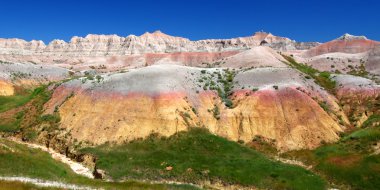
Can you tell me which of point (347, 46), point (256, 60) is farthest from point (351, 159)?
point (347, 46)

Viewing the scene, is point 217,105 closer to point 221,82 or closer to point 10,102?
point 221,82

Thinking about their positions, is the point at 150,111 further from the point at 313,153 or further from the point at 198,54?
the point at 198,54

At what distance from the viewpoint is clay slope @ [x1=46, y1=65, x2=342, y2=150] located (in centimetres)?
5175

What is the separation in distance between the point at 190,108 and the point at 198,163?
45.5 ft

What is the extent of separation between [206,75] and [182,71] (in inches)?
171

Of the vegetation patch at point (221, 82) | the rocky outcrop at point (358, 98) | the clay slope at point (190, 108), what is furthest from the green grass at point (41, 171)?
the rocky outcrop at point (358, 98)

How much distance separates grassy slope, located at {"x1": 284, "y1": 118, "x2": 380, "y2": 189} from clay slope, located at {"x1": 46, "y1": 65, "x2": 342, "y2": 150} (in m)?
2.83

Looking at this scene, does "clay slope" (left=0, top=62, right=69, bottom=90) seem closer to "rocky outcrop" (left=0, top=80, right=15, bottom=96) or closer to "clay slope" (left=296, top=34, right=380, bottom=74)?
"rocky outcrop" (left=0, top=80, right=15, bottom=96)

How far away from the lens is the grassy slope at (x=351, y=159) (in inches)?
1519

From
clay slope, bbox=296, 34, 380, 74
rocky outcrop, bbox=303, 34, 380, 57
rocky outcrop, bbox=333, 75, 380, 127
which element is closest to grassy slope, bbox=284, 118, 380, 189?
rocky outcrop, bbox=333, 75, 380, 127

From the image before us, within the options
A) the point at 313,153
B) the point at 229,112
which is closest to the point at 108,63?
the point at 229,112

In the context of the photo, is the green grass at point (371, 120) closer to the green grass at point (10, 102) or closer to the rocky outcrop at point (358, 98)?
the rocky outcrop at point (358, 98)

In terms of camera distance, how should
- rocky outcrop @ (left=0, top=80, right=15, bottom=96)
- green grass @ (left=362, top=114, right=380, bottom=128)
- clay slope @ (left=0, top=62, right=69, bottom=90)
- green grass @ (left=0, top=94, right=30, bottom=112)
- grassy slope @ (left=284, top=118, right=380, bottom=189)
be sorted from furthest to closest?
clay slope @ (left=0, top=62, right=69, bottom=90)
rocky outcrop @ (left=0, top=80, right=15, bottom=96)
green grass @ (left=0, top=94, right=30, bottom=112)
green grass @ (left=362, top=114, right=380, bottom=128)
grassy slope @ (left=284, top=118, right=380, bottom=189)

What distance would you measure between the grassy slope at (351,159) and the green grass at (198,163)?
2.34 metres
